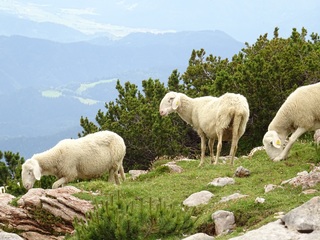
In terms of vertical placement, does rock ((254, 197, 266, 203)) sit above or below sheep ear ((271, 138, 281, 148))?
below

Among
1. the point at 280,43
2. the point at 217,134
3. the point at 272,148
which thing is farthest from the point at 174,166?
the point at 280,43

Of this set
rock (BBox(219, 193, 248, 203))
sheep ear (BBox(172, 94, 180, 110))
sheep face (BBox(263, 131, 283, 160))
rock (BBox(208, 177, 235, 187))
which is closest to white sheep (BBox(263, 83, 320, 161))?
sheep face (BBox(263, 131, 283, 160))

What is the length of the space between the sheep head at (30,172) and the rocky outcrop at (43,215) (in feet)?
9.45

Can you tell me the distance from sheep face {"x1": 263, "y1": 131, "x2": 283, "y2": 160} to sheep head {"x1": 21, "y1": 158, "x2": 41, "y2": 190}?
21.8 feet

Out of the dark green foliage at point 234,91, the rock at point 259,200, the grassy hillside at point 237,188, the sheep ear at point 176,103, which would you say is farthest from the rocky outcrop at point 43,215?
the dark green foliage at point 234,91

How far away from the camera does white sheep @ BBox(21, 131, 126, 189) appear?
17.2 meters

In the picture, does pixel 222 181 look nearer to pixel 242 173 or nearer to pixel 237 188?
pixel 237 188

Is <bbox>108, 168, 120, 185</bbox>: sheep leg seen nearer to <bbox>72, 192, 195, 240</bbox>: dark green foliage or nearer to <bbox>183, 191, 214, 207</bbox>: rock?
<bbox>183, 191, 214, 207</bbox>: rock

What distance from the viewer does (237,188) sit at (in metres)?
14.6

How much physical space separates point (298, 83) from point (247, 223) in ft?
69.5

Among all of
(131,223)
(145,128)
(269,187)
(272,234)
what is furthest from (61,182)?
(145,128)

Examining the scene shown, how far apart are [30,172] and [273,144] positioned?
7002 mm

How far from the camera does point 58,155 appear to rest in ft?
56.7

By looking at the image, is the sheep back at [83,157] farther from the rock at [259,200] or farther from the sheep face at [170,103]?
the rock at [259,200]
